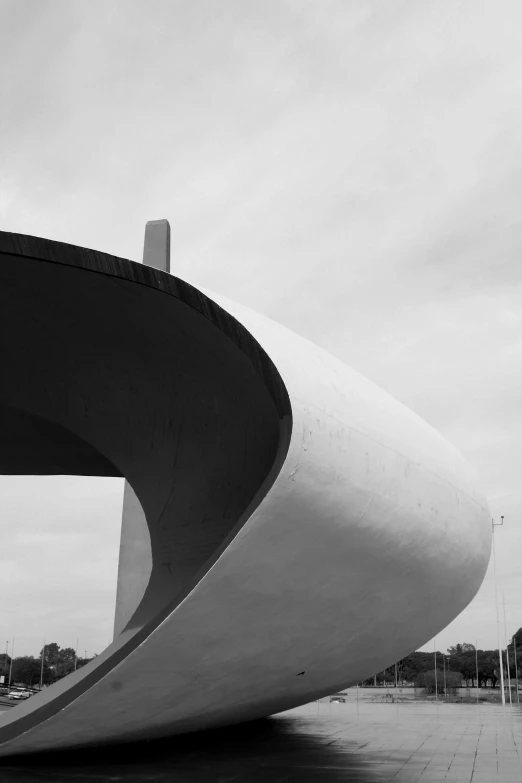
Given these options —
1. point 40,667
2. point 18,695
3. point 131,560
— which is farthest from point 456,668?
point 131,560

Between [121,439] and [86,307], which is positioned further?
[121,439]

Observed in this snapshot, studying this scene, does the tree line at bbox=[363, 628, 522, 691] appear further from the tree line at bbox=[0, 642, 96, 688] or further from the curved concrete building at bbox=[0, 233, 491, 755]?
the curved concrete building at bbox=[0, 233, 491, 755]

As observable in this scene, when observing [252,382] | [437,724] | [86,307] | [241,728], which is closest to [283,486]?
[252,382]

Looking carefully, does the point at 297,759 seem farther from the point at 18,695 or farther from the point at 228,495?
the point at 18,695

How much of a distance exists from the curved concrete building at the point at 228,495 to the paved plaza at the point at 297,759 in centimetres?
34

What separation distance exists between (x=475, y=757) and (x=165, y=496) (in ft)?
15.2

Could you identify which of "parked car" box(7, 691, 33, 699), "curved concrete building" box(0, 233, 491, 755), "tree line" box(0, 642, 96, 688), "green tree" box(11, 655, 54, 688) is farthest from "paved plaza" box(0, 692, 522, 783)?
"green tree" box(11, 655, 54, 688)

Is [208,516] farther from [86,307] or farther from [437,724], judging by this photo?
[437,724]

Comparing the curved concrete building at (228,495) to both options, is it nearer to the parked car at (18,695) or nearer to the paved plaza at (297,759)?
the paved plaza at (297,759)

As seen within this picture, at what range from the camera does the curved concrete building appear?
6.07 m

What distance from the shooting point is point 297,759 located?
7.82m

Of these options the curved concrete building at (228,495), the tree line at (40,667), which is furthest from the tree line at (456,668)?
the curved concrete building at (228,495)

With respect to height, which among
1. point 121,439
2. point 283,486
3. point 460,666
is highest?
point 121,439

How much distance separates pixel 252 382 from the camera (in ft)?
24.5
